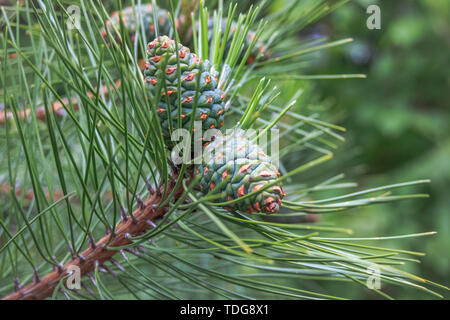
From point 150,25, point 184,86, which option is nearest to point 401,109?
point 150,25

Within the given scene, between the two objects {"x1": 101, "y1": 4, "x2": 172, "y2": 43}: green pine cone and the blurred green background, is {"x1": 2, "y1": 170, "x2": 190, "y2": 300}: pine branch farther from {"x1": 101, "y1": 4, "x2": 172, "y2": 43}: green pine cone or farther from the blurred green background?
the blurred green background

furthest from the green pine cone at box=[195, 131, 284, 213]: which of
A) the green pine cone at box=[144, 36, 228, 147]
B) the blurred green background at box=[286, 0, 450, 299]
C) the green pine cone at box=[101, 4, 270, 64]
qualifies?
the blurred green background at box=[286, 0, 450, 299]

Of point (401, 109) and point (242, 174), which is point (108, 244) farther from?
point (401, 109)

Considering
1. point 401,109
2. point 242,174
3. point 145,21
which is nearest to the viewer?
point 242,174

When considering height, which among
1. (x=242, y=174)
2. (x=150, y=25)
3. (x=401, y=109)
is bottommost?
(x=401, y=109)

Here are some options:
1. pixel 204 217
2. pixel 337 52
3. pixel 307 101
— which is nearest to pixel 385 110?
pixel 337 52

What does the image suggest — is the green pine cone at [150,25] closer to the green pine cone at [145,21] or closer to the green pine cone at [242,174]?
the green pine cone at [145,21]
